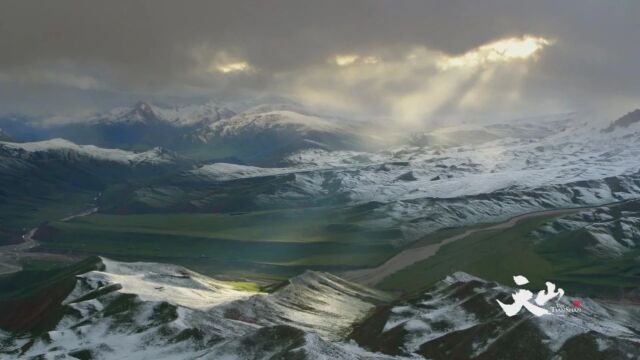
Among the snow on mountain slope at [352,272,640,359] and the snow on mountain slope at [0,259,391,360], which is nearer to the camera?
the snow on mountain slope at [352,272,640,359]

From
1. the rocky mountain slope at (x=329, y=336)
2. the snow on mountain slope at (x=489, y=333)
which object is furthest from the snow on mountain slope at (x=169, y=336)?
the snow on mountain slope at (x=489, y=333)

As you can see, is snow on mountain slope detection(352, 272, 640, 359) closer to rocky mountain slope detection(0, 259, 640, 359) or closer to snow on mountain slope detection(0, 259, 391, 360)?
rocky mountain slope detection(0, 259, 640, 359)

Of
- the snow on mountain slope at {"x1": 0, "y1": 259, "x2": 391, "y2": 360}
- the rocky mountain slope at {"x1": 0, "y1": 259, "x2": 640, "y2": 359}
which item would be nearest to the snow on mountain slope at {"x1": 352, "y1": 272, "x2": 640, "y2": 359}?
the rocky mountain slope at {"x1": 0, "y1": 259, "x2": 640, "y2": 359}

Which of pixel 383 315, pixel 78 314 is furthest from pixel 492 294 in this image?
pixel 78 314

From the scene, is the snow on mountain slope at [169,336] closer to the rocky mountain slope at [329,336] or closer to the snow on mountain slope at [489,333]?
the rocky mountain slope at [329,336]

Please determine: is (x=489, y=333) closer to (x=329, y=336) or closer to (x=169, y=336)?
(x=329, y=336)

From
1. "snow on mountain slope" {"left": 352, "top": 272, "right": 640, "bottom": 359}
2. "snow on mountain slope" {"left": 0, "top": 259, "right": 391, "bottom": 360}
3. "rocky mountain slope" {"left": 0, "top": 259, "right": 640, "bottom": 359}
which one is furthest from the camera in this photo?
"snow on mountain slope" {"left": 0, "top": 259, "right": 391, "bottom": 360}

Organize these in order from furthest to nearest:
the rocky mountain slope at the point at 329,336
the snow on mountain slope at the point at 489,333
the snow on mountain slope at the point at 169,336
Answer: the snow on mountain slope at the point at 169,336 → the rocky mountain slope at the point at 329,336 → the snow on mountain slope at the point at 489,333

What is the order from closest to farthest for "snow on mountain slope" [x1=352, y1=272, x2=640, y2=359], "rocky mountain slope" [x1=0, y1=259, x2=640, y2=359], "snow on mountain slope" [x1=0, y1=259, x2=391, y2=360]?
"snow on mountain slope" [x1=352, y1=272, x2=640, y2=359] < "rocky mountain slope" [x1=0, y1=259, x2=640, y2=359] < "snow on mountain slope" [x1=0, y1=259, x2=391, y2=360]

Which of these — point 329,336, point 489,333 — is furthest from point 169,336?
point 489,333

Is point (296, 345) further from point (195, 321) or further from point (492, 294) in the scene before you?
point (492, 294)

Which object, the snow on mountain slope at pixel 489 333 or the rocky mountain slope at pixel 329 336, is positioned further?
the rocky mountain slope at pixel 329 336
